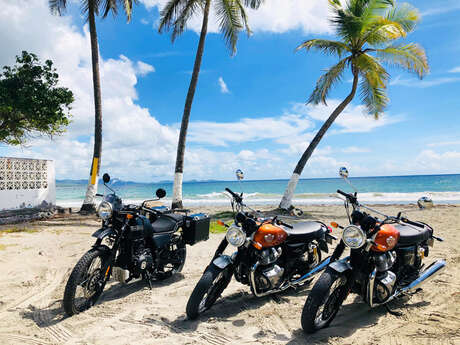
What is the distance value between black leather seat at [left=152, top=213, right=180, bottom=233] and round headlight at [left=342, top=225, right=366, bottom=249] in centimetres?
243

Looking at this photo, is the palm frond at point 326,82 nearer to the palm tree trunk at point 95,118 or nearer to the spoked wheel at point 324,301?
the palm tree trunk at point 95,118

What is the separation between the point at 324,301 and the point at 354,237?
66 centimetres

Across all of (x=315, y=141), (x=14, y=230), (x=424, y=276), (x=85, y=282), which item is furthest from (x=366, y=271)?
(x=315, y=141)

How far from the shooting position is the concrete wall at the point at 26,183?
10.0 metres

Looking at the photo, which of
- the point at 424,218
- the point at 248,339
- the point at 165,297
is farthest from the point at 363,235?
the point at 424,218

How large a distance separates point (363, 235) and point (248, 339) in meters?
1.41

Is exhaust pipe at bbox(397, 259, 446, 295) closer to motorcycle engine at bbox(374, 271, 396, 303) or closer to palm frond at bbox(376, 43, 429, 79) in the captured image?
motorcycle engine at bbox(374, 271, 396, 303)

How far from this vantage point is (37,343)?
2.92 metres

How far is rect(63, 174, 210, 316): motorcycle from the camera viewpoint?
3.54 m

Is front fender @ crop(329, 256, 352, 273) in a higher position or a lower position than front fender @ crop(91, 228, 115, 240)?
lower

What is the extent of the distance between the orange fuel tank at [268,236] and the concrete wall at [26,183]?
9538 millimetres

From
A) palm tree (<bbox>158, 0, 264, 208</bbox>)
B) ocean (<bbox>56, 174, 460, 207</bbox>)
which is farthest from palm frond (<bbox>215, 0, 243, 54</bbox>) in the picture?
ocean (<bbox>56, 174, 460, 207</bbox>)

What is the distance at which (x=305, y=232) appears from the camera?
158 inches

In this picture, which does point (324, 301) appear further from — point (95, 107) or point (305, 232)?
point (95, 107)
